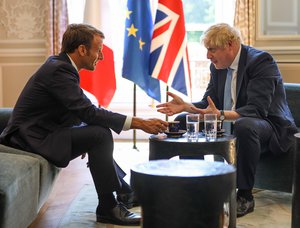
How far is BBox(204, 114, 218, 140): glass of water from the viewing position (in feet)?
7.48

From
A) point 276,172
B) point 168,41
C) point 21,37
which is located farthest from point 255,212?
point 21,37

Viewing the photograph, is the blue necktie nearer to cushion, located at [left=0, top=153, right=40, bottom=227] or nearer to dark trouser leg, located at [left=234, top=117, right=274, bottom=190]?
dark trouser leg, located at [left=234, top=117, right=274, bottom=190]

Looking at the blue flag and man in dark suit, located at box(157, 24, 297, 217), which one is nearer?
man in dark suit, located at box(157, 24, 297, 217)

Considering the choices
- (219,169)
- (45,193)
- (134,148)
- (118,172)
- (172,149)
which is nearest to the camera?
(219,169)

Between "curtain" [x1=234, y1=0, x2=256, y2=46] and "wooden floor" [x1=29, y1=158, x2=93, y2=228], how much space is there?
5.90ft

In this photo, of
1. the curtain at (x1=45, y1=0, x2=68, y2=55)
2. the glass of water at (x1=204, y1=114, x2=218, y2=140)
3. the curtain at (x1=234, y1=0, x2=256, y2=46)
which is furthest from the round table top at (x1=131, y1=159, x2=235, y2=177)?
the curtain at (x1=45, y1=0, x2=68, y2=55)

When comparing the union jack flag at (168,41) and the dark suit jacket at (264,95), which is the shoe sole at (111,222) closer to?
the dark suit jacket at (264,95)

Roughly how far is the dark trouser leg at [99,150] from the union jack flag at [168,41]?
190 cm

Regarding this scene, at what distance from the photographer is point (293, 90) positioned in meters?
3.12

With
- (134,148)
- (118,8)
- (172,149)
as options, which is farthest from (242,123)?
(118,8)

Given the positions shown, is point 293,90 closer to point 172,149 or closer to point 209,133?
point 209,133

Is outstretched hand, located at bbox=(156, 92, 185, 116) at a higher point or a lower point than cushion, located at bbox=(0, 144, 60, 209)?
higher

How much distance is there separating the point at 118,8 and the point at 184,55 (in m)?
1.08

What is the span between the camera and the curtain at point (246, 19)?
445 cm
